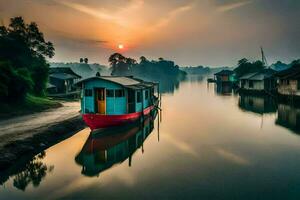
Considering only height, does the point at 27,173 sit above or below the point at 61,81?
below

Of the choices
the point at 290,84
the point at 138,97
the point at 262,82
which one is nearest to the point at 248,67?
the point at 262,82

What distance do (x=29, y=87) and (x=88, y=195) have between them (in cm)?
2528

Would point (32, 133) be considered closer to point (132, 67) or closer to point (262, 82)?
point (262, 82)

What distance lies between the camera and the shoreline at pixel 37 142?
58.3 feet

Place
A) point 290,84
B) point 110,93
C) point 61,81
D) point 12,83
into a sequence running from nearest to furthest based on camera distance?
point 110,93, point 12,83, point 290,84, point 61,81

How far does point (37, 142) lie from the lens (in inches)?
846

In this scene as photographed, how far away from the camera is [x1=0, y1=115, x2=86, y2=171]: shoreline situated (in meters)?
17.8

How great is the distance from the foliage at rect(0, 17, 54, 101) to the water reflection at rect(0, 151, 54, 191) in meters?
15.5

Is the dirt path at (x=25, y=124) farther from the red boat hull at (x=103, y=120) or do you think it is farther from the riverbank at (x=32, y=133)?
the red boat hull at (x=103, y=120)

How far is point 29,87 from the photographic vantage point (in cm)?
3428

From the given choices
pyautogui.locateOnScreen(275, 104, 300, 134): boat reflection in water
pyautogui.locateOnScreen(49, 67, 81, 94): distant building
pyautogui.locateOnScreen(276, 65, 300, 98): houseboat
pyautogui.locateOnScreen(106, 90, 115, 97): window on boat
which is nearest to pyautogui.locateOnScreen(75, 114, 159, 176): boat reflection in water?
pyautogui.locateOnScreen(106, 90, 115, 97): window on boat

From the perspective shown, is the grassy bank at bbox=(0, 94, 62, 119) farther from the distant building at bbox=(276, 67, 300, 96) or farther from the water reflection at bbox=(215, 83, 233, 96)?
the water reflection at bbox=(215, 83, 233, 96)

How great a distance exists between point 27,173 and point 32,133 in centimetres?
651

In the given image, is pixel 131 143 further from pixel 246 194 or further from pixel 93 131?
pixel 246 194
